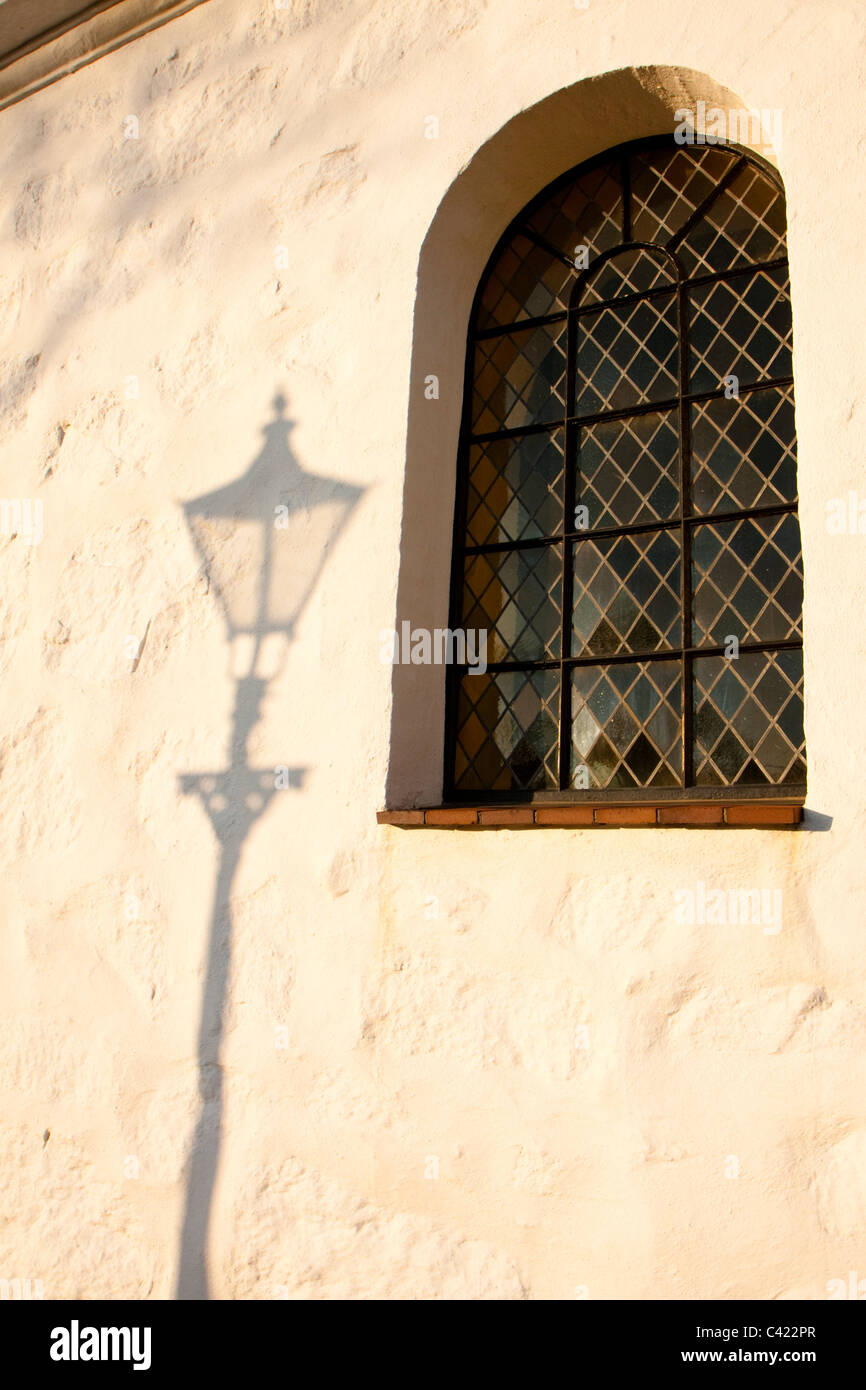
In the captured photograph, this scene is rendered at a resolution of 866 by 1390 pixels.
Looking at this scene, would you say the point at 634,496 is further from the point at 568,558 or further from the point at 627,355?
the point at 627,355

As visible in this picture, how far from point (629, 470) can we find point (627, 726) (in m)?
0.75

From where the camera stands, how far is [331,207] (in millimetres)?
3736

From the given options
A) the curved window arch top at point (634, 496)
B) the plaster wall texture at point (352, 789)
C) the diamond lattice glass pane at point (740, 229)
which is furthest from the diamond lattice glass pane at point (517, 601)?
the diamond lattice glass pane at point (740, 229)

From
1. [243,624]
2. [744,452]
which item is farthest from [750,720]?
[243,624]

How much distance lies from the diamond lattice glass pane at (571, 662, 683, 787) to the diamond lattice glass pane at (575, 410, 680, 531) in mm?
447

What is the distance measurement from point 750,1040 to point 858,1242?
44 cm

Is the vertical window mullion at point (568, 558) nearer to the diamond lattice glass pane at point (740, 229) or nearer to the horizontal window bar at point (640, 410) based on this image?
the horizontal window bar at point (640, 410)

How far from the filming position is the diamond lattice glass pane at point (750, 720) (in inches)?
119

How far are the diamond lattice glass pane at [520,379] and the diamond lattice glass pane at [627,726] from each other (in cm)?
86

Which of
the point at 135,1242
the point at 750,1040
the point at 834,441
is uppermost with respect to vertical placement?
the point at 834,441

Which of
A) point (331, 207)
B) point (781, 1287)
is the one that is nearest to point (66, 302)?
point (331, 207)

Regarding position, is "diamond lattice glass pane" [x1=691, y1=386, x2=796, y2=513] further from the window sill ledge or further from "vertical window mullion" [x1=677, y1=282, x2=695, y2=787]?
the window sill ledge

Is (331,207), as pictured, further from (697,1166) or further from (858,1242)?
(858,1242)

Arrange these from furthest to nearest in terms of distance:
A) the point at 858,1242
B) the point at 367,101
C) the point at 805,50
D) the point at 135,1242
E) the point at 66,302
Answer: the point at 66,302
the point at 367,101
the point at 135,1242
the point at 805,50
the point at 858,1242
